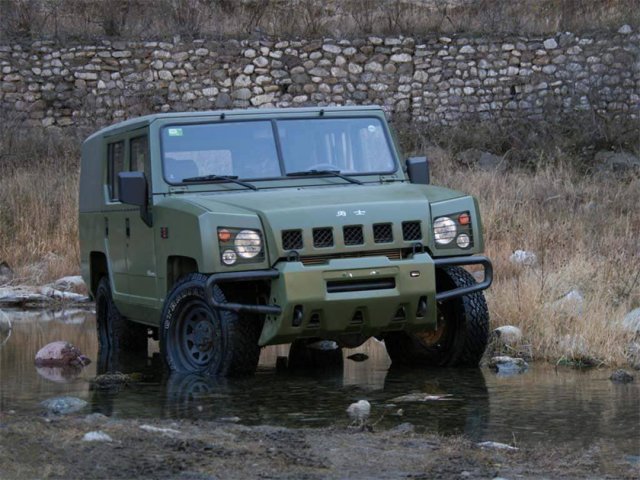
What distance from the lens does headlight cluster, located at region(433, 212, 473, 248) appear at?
31.1 ft

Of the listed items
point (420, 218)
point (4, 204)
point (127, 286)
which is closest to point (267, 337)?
point (420, 218)

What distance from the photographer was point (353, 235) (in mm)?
9203

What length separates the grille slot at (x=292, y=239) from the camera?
29.7 feet

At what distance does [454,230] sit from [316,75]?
683 inches

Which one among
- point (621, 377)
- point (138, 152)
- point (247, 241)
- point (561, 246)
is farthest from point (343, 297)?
point (561, 246)

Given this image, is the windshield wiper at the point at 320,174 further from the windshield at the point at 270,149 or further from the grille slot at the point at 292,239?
the grille slot at the point at 292,239

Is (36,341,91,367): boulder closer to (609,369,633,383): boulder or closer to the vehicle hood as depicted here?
the vehicle hood

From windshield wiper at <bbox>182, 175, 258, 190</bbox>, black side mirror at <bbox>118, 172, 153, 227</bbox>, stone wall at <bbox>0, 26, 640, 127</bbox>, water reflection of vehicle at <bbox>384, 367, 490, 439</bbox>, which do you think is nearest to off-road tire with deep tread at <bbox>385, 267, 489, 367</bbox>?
water reflection of vehicle at <bbox>384, 367, 490, 439</bbox>

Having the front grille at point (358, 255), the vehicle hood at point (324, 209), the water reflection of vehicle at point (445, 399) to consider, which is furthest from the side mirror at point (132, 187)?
the water reflection of vehicle at point (445, 399)

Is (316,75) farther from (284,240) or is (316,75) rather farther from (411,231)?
(284,240)

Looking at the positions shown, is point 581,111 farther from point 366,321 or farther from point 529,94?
point 366,321

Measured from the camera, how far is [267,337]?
907 centimetres

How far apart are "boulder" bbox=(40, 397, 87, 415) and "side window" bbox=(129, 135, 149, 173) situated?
2.59 metres

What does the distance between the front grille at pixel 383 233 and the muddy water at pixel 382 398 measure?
100cm
